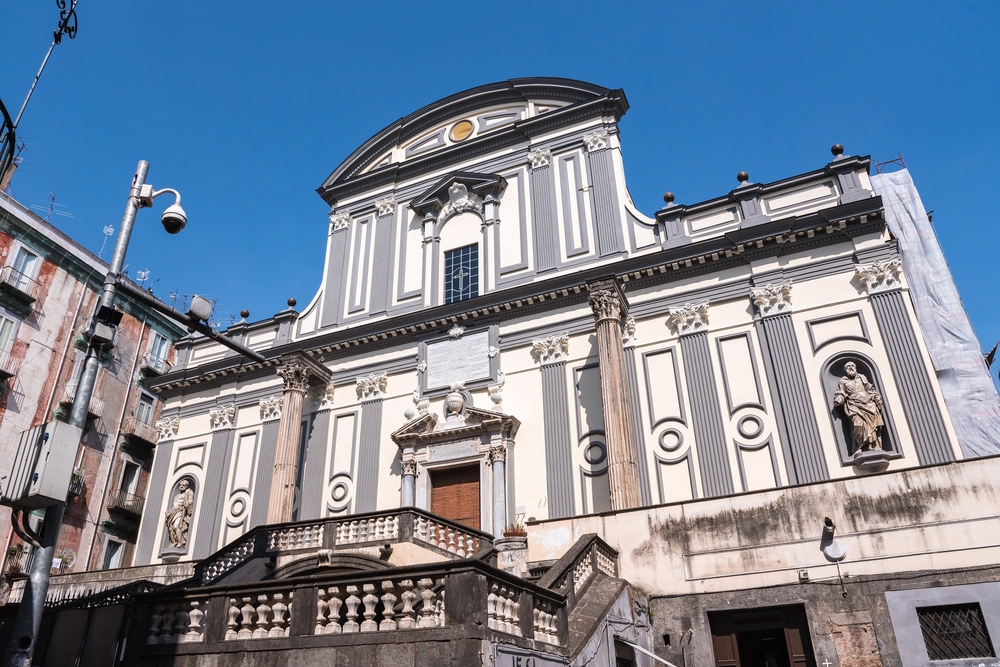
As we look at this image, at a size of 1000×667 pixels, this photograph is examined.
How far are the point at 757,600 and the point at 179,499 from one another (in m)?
19.3

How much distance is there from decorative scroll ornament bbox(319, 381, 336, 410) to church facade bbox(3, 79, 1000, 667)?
0.49 feet

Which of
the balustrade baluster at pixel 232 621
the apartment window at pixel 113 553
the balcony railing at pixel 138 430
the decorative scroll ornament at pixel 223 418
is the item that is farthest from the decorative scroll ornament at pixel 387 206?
the balustrade baluster at pixel 232 621

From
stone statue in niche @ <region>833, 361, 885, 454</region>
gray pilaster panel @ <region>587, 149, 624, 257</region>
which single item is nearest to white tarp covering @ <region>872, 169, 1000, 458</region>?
stone statue in niche @ <region>833, 361, 885, 454</region>

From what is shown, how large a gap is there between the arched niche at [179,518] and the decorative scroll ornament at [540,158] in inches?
638

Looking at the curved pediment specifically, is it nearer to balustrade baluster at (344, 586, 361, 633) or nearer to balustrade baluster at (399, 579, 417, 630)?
balustrade baluster at (399, 579, 417, 630)

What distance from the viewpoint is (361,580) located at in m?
8.10

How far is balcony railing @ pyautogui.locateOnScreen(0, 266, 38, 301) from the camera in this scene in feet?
77.5

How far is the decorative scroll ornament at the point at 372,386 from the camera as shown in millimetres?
22203

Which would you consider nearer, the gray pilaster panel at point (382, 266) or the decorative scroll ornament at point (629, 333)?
the decorative scroll ornament at point (629, 333)

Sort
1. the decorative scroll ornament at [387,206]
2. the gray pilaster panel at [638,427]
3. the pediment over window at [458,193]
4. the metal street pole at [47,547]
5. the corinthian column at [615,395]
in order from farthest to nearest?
1. the decorative scroll ornament at [387,206]
2. the pediment over window at [458,193]
3. the gray pilaster panel at [638,427]
4. the corinthian column at [615,395]
5. the metal street pole at [47,547]

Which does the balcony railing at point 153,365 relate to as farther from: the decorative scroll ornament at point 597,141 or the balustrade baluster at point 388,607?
the balustrade baluster at point 388,607

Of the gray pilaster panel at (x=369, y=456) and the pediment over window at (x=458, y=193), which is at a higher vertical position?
the pediment over window at (x=458, y=193)

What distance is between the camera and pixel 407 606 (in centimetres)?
774

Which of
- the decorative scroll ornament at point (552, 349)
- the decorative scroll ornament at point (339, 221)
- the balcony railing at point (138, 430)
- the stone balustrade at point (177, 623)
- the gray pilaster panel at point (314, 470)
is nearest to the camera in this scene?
the stone balustrade at point (177, 623)
